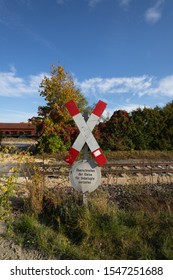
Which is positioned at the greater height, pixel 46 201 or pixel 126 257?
pixel 46 201

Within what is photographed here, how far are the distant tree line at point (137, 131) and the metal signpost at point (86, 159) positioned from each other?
11.6 m

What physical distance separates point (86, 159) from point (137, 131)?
40.5 feet

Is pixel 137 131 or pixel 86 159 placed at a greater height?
pixel 137 131

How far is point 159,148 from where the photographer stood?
1614 centimetres

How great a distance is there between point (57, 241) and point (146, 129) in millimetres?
13968

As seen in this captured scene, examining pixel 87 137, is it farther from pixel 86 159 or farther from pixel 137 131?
pixel 137 131

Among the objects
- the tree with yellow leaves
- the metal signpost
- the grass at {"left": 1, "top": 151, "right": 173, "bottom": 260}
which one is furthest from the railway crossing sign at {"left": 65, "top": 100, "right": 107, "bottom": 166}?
the tree with yellow leaves

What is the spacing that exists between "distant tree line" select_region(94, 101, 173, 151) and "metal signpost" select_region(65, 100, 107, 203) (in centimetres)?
1163

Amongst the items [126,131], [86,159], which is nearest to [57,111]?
[126,131]

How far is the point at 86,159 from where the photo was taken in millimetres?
4148

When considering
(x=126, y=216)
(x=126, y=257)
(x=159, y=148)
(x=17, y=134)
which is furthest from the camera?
(x=17, y=134)
